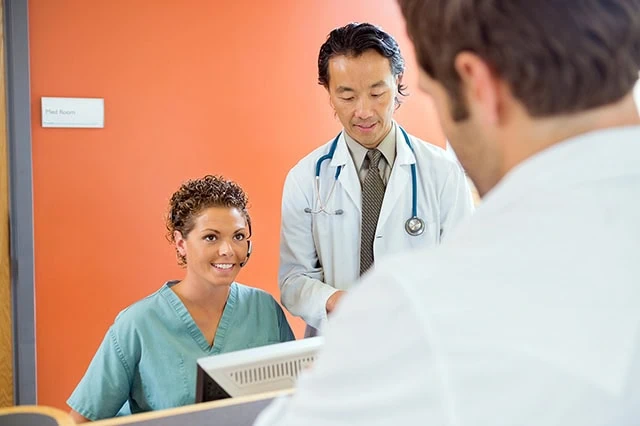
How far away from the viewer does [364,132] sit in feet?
5.90

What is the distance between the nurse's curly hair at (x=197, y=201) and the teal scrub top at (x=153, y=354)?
173 mm

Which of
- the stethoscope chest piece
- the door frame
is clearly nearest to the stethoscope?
the stethoscope chest piece

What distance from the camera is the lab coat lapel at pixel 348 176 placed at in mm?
1830

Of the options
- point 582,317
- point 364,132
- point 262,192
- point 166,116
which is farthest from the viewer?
point 262,192

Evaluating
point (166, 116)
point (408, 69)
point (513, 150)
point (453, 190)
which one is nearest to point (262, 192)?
point (166, 116)

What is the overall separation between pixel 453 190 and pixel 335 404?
1395mm

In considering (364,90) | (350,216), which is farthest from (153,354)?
(364,90)

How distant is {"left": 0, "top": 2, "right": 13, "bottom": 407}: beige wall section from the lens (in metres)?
2.16

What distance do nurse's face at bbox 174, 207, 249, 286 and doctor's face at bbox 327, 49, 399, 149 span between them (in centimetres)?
38

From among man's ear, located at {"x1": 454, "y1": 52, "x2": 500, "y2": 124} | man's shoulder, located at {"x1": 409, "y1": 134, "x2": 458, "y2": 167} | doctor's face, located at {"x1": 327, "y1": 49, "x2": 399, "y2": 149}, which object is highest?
doctor's face, located at {"x1": 327, "y1": 49, "x2": 399, "y2": 149}

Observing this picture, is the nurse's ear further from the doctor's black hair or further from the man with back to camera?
the man with back to camera

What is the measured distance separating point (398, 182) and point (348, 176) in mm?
131

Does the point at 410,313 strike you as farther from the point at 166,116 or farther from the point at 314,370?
the point at 166,116

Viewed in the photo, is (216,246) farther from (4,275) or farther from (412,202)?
(4,275)
